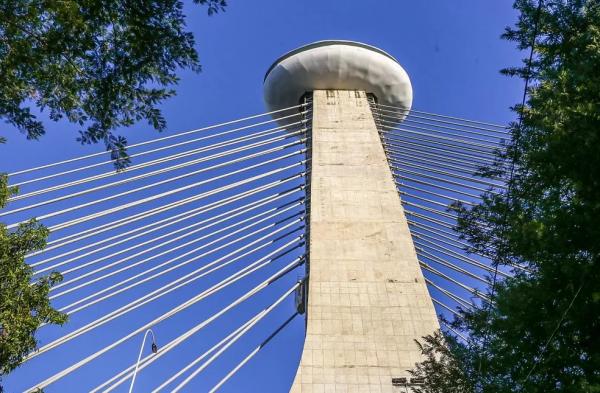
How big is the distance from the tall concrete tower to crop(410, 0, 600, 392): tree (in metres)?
3.48

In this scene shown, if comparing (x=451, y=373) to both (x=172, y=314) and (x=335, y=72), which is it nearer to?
(x=172, y=314)

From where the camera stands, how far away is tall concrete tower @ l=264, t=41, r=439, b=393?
866 cm

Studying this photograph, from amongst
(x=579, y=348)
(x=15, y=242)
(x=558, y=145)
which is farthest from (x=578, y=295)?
(x=15, y=242)

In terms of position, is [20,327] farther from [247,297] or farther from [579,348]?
[579,348]

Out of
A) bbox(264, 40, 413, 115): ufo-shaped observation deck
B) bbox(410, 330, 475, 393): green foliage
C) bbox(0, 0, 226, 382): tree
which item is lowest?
bbox(410, 330, 475, 393): green foliage

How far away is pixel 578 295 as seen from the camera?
4199mm

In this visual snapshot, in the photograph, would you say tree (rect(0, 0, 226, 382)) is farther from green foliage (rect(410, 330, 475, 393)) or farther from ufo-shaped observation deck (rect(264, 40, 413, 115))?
ufo-shaped observation deck (rect(264, 40, 413, 115))

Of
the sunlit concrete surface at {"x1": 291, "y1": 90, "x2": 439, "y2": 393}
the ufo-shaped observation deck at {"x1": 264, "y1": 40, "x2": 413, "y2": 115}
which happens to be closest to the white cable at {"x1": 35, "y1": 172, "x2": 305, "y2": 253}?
the sunlit concrete surface at {"x1": 291, "y1": 90, "x2": 439, "y2": 393}

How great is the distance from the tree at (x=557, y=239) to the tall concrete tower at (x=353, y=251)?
3484mm

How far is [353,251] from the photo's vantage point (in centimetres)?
1081

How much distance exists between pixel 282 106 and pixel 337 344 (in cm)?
1073

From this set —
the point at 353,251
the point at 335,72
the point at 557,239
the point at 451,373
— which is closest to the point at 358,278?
the point at 353,251

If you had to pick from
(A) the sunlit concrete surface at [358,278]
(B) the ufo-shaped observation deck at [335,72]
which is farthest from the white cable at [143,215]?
(B) the ufo-shaped observation deck at [335,72]

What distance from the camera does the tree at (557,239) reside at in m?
4.17
